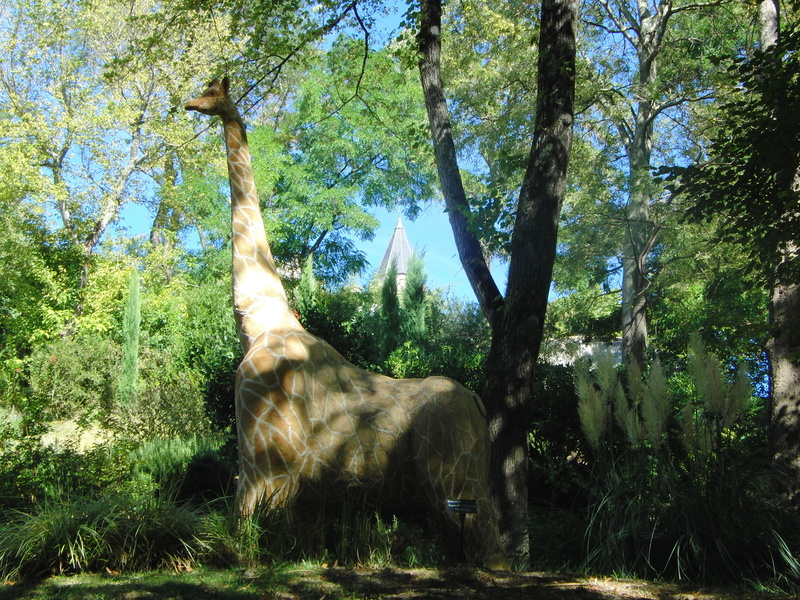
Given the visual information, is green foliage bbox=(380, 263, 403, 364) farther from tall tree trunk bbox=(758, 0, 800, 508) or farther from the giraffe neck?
the giraffe neck

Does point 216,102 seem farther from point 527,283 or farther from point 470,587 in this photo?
point 470,587

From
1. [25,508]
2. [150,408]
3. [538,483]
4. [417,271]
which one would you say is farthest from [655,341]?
[25,508]

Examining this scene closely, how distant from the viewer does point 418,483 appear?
191 inches

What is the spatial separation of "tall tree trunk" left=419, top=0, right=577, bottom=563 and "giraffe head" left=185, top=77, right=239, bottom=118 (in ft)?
8.90

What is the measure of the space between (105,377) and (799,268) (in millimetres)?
13325

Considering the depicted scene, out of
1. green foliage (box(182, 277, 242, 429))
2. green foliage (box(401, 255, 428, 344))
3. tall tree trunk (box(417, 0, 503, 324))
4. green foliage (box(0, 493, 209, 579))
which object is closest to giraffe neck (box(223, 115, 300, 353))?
green foliage (box(0, 493, 209, 579))

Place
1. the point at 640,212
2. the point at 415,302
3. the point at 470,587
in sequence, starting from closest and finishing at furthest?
the point at 470,587 < the point at 640,212 < the point at 415,302

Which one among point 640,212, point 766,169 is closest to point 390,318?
point 640,212

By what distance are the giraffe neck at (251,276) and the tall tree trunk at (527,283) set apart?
193 cm

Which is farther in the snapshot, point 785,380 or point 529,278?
point 785,380

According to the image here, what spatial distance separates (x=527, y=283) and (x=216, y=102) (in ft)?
10.1

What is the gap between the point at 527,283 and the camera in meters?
6.25

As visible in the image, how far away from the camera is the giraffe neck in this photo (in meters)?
5.45

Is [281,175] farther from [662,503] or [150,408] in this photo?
[662,503]
